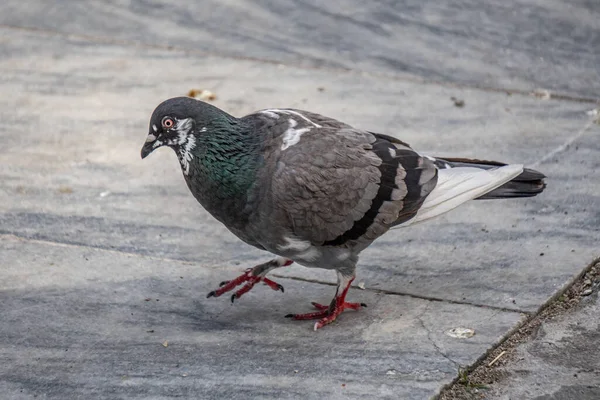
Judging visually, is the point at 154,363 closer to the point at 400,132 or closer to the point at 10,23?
the point at 400,132

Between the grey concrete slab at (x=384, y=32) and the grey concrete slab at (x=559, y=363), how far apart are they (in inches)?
128

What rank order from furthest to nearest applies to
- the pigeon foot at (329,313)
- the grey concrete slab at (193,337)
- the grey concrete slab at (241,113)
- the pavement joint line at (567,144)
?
the pavement joint line at (567,144), the grey concrete slab at (241,113), the pigeon foot at (329,313), the grey concrete slab at (193,337)

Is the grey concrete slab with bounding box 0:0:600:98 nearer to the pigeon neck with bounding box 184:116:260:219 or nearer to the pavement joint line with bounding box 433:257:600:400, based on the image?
the pavement joint line with bounding box 433:257:600:400

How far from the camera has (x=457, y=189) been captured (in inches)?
188

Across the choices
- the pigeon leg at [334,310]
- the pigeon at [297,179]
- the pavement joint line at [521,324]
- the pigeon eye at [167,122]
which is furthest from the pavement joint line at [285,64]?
the pigeon eye at [167,122]

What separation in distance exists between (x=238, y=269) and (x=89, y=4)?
4.69m

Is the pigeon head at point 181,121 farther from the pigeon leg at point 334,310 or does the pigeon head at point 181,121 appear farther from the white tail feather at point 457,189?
the white tail feather at point 457,189

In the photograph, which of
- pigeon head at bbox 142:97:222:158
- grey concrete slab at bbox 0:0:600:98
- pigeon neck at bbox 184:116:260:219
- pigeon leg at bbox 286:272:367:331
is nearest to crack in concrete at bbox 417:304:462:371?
pigeon leg at bbox 286:272:367:331

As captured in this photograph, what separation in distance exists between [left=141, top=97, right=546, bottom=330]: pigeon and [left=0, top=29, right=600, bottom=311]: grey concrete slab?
1.76 feet

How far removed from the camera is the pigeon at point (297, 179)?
4.34m

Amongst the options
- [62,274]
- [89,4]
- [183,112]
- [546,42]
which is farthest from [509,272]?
[89,4]

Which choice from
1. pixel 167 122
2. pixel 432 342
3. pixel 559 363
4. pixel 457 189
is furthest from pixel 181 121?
pixel 559 363

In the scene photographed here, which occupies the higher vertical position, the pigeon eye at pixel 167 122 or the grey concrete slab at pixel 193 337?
the pigeon eye at pixel 167 122

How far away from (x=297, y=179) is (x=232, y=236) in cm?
129
